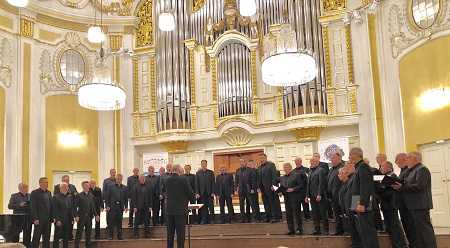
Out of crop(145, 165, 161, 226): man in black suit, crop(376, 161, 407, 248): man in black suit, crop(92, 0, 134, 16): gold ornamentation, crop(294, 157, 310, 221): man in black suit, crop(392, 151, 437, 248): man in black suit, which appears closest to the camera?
crop(392, 151, 437, 248): man in black suit

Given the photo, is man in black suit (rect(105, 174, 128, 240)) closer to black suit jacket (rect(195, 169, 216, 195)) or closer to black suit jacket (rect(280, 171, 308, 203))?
black suit jacket (rect(195, 169, 216, 195))

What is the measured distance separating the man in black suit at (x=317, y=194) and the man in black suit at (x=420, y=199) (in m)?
1.95

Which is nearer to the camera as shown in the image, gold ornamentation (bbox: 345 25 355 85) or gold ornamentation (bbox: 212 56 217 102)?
gold ornamentation (bbox: 345 25 355 85)

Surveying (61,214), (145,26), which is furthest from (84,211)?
(145,26)

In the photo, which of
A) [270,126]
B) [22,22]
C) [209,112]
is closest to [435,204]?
[270,126]

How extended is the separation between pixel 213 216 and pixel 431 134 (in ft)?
15.7

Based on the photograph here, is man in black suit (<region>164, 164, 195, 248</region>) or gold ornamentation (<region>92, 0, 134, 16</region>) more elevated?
gold ornamentation (<region>92, 0, 134, 16</region>)

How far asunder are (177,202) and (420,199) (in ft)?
11.9

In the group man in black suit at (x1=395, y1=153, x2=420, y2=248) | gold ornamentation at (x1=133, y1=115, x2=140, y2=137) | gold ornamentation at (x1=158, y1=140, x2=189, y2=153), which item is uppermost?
gold ornamentation at (x1=133, y1=115, x2=140, y2=137)

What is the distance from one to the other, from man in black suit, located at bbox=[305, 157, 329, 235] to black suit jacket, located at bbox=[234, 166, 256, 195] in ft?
5.12

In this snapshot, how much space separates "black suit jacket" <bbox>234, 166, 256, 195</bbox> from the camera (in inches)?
396

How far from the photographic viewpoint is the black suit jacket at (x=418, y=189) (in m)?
6.45

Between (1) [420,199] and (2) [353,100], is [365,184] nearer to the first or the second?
(1) [420,199]

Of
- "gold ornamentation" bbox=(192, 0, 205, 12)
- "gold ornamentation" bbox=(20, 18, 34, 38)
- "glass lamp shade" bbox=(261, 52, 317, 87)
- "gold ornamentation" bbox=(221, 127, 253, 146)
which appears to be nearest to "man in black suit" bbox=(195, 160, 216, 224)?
"glass lamp shade" bbox=(261, 52, 317, 87)
